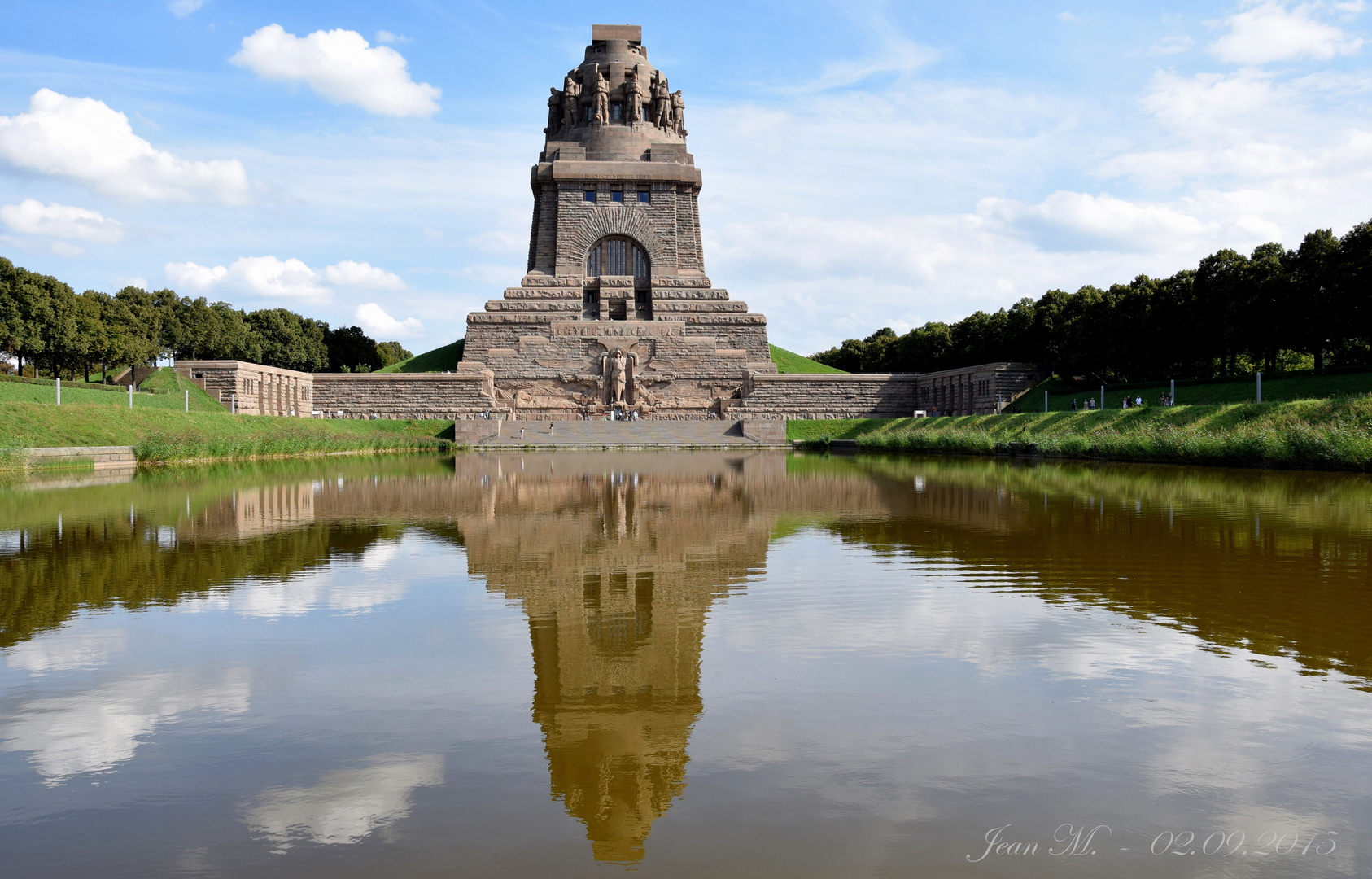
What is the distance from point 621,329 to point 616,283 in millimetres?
5492

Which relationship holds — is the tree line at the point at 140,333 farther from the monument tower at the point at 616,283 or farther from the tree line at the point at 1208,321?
the tree line at the point at 1208,321

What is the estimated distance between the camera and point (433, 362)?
57.8 metres

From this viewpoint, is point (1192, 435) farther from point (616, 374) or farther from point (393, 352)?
point (393, 352)

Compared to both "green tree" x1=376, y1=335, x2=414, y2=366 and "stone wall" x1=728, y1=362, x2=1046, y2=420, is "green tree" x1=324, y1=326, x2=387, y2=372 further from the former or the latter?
"stone wall" x1=728, y1=362, x2=1046, y2=420

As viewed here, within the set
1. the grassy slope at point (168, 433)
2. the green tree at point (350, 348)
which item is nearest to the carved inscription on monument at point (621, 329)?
the grassy slope at point (168, 433)

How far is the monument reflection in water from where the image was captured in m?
3.73

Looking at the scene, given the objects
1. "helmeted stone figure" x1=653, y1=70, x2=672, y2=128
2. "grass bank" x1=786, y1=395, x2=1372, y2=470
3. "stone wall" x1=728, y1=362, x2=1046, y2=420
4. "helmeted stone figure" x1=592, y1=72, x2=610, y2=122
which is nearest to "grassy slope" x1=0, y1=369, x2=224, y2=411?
"stone wall" x1=728, y1=362, x2=1046, y2=420

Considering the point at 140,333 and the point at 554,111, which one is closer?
the point at 140,333

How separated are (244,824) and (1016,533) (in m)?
8.93

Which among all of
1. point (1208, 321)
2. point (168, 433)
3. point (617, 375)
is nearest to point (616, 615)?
point (168, 433)

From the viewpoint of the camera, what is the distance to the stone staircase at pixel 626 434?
4219 centimetres

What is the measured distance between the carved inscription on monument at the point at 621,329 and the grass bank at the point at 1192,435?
57.7 ft

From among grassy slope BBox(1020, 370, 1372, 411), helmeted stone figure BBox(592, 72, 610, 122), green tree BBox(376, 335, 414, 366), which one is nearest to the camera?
grassy slope BBox(1020, 370, 1372, 411)

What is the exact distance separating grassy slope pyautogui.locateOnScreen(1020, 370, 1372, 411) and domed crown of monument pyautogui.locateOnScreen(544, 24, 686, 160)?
27.2 m
